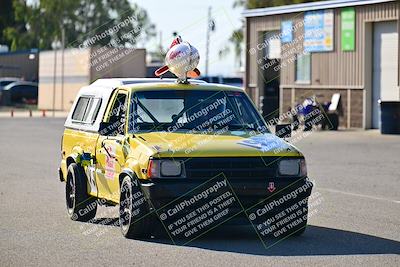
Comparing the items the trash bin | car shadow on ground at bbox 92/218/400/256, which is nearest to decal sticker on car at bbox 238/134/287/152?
car shadow on ground at bbox 92/218/400/256

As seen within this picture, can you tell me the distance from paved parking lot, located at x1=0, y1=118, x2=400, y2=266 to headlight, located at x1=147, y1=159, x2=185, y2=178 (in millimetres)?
725

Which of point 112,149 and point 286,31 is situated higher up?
point 286,31

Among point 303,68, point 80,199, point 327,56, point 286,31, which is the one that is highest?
point 286,31

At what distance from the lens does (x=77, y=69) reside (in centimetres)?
6119

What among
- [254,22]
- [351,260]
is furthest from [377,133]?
[351,260]

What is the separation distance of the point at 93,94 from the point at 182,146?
2833 mm

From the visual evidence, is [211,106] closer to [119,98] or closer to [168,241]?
[119,98]

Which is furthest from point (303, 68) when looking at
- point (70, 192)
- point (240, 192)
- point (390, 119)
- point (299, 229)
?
point (240, 192)

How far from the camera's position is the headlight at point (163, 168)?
10508 mm

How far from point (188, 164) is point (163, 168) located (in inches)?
10.4

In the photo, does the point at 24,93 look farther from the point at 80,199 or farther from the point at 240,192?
the point at 240,192

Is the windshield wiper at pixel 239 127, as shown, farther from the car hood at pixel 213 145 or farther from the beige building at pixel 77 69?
the beige building at pixel 77 69

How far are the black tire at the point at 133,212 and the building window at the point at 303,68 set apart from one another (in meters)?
30.5

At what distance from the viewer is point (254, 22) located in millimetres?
44656
